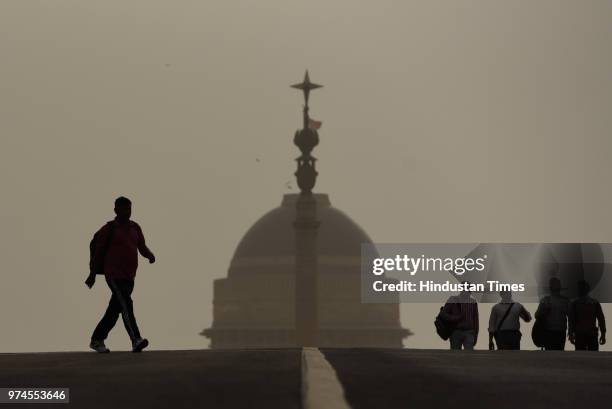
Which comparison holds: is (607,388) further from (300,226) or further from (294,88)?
(294,88)

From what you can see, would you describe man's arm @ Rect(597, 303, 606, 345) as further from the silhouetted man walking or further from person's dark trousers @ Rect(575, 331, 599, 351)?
the silhouetted man walking

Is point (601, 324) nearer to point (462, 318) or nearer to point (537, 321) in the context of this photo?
point (537, 321)

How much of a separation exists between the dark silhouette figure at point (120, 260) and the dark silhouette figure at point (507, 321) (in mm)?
6378

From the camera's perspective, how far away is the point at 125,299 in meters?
17.6

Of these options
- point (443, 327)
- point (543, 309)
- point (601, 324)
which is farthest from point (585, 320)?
point (443, 327)

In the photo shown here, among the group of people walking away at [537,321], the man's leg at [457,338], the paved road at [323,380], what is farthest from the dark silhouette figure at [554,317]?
the paved road at [323,380]

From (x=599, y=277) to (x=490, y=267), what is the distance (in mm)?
4240

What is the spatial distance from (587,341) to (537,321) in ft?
2.83

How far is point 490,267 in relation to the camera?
146 ft

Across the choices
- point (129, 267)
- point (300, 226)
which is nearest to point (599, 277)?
point (129, 267)

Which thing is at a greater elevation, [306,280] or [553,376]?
[306,280]

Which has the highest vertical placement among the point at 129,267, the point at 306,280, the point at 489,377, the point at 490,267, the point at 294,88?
the point at 294,88

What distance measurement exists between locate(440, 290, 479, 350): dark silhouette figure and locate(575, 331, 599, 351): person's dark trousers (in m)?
1.68

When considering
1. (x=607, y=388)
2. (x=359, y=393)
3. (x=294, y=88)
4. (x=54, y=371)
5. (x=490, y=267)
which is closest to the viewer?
(x=359, y=393)
